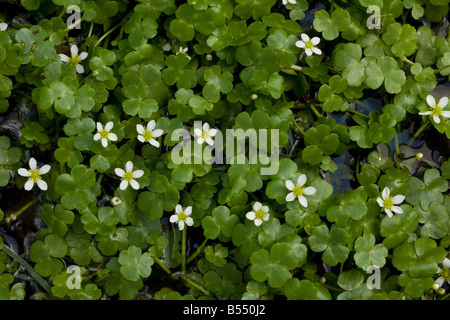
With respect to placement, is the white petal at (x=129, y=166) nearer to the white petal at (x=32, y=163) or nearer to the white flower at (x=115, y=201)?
the white flower at (x=115, y=201)

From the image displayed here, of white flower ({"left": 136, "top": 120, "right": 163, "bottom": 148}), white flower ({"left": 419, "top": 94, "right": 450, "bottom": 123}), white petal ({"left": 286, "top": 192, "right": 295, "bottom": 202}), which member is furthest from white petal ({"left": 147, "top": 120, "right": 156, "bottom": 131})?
white flower ({"left": 419, "top": 94, "right": 450, "bottom": 123})

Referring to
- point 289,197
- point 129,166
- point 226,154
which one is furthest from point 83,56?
point 289,197

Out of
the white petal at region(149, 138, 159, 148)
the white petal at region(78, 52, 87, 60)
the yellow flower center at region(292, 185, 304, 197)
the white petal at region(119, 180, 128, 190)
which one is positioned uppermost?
the white petal at region(78, 52, 87, 60)

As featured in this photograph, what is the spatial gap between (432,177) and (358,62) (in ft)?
2.20

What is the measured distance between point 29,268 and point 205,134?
3.47ft

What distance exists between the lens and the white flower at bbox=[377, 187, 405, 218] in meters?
2.35

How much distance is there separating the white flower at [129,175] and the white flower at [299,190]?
2.25 ft

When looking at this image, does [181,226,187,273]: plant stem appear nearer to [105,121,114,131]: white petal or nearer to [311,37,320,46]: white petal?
[105,121,114,131]: white petal

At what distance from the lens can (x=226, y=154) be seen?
241cm

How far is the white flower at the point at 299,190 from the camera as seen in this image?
232 centimetres

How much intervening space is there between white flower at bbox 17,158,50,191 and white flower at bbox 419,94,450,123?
1.81 m

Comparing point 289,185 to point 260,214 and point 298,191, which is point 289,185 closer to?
point 298,191
